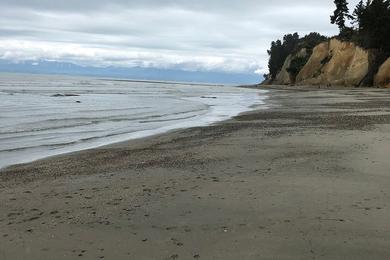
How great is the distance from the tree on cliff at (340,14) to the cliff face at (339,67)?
5569 millimetres

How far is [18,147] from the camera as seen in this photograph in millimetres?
13656

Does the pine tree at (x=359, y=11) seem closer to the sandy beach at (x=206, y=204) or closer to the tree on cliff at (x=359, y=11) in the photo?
the tree on cliff at (x=359, y=11)

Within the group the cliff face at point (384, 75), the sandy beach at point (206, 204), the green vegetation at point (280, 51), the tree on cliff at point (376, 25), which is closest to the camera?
the sandy beach at point (206, 204)

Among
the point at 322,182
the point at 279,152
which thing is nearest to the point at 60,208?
the point at 322,182

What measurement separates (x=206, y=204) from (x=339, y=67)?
70.2m

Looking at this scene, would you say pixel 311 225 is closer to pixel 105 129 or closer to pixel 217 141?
pixel 217 141

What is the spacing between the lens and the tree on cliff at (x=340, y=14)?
83500 millimetres

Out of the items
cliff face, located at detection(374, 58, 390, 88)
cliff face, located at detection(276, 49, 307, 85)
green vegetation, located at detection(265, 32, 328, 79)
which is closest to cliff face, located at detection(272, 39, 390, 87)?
cliff face, located at detection(374, 58, 390, 88)

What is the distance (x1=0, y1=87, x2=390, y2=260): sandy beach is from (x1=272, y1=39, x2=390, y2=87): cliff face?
51.6m

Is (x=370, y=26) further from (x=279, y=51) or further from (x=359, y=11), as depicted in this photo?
(x=279, y=51)

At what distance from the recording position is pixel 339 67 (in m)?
72.1

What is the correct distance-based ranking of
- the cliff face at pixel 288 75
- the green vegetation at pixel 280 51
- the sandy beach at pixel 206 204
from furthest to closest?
the green vegetation at pixel 280 51, the cliff face at pixel 288 75, the sandy beach at pixel 206 204

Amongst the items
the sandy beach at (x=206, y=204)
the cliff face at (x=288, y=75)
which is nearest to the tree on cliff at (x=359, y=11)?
the cliff face at (x=288, y=75)

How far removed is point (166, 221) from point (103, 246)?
96 centimetres
